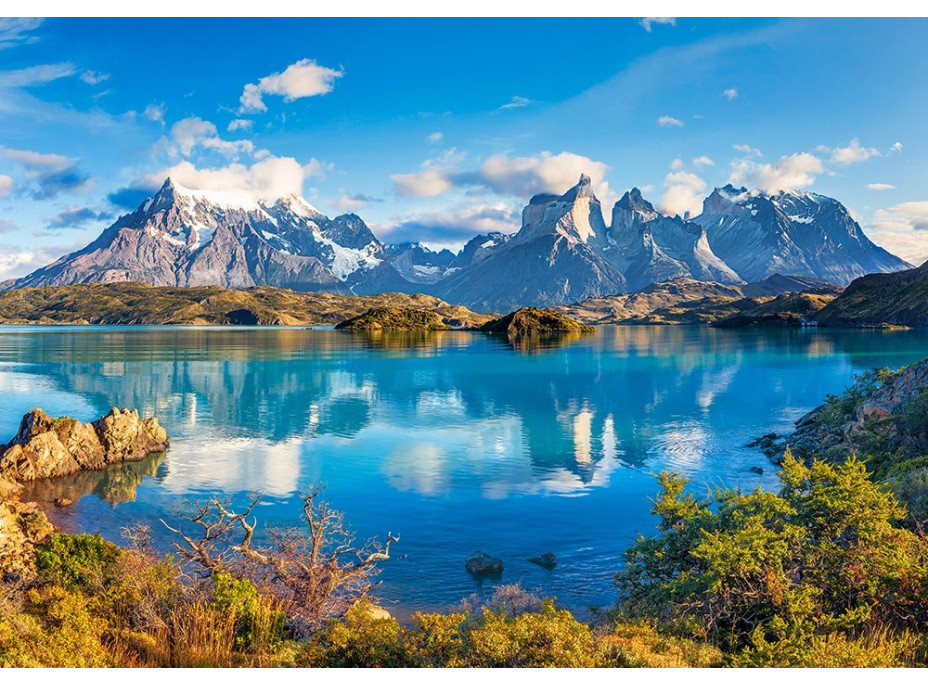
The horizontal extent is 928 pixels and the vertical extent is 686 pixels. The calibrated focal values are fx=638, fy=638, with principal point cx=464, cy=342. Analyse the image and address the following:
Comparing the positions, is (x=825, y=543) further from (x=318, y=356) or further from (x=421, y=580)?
(x=318, y=356)

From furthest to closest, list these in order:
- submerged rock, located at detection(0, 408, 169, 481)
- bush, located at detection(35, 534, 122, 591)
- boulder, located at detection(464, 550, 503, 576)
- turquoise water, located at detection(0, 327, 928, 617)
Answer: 1. submerged rock, located at detection(0, 408, 169, 481)
2. turquoise water, located at detection(0, 327, 928, 617)
3. boulder, located at detection(464, 550, 503, 576)
4. bush, located at detection(35, 534, 122, 591)

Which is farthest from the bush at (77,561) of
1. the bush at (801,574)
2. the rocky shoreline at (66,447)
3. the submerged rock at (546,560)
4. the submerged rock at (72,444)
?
the submerged rock at (72,444)

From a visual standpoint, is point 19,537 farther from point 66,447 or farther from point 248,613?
point 66,447

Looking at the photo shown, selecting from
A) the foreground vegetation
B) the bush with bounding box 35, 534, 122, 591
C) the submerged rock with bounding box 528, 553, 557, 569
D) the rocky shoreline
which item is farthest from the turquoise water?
the bush with bounding box 35, 534, 122, 591

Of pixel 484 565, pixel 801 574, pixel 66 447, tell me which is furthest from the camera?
pixel 66 447

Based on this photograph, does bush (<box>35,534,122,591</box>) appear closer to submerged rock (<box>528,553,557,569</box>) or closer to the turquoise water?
the turquoise water

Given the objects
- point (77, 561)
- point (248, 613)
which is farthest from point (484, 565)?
point (77, 561)
